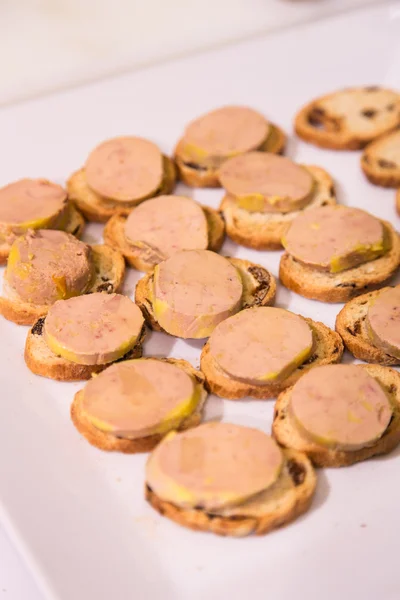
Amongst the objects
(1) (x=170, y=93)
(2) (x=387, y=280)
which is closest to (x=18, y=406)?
(2) (x=387, y=280)

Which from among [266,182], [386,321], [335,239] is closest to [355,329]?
[386,321]

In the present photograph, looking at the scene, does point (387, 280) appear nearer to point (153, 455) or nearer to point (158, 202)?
point (158, 202)

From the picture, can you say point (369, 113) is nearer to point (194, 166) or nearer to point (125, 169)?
point (194, 166)

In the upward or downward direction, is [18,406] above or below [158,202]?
below

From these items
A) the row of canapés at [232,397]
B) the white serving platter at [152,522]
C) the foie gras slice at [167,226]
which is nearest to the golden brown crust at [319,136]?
the white serving platter at [152,522]

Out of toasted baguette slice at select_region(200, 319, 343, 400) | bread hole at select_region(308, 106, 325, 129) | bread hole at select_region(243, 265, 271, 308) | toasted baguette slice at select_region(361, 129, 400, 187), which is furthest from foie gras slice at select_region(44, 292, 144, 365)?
bread hole at select_region(308, 106, 325, 129)

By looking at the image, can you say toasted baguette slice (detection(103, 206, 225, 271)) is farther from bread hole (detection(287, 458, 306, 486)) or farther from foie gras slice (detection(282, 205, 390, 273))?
bread hole (detection(287, 458, 306, 486))
